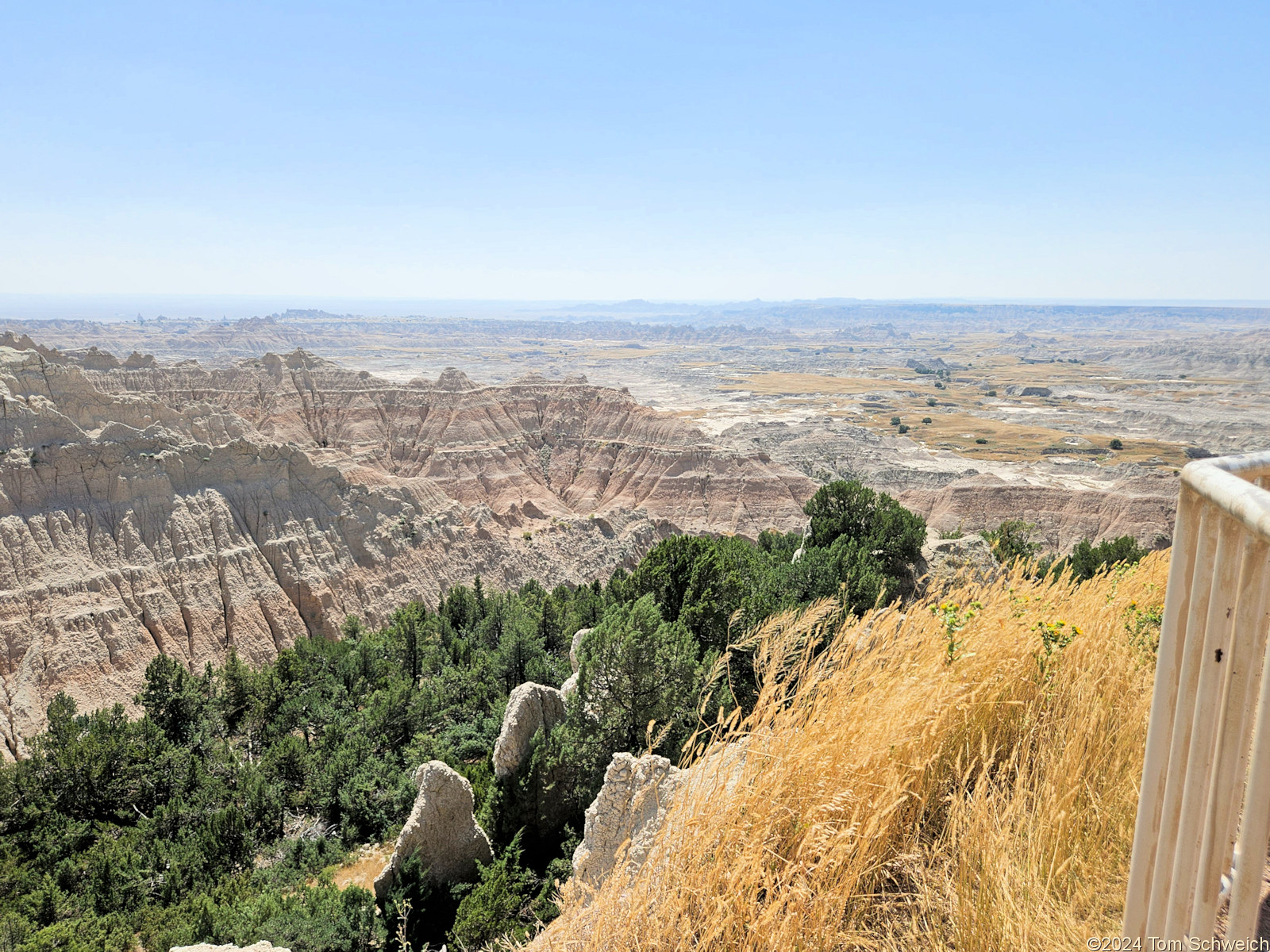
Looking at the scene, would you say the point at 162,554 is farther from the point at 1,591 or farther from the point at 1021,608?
the point at 1021,608

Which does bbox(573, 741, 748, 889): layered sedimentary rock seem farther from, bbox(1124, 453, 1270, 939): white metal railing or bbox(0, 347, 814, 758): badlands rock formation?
bbox(0, 347, 814, 758): badlands rock formation

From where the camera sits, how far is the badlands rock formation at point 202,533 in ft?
95.5

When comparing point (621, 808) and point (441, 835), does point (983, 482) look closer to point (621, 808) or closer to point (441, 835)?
point (441, 835)

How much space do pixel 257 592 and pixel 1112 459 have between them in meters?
99.0

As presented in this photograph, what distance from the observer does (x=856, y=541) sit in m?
20.8

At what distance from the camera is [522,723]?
11391 mm

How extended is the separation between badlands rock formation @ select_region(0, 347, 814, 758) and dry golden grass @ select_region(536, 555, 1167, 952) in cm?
3083

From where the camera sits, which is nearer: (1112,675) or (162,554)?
(1112,675)

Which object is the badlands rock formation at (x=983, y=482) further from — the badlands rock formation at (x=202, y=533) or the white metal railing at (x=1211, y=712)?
the white metal railing at (x=1211, y=712)

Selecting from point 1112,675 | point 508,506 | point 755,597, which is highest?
point 1112,675

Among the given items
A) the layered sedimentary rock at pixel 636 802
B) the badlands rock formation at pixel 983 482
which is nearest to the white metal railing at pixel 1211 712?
the layered sedimentary rock at pixel 636 802

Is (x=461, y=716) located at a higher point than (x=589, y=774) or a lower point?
lower

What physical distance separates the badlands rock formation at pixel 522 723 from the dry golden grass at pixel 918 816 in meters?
7.05

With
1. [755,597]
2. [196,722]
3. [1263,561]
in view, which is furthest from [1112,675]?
[196,722]
